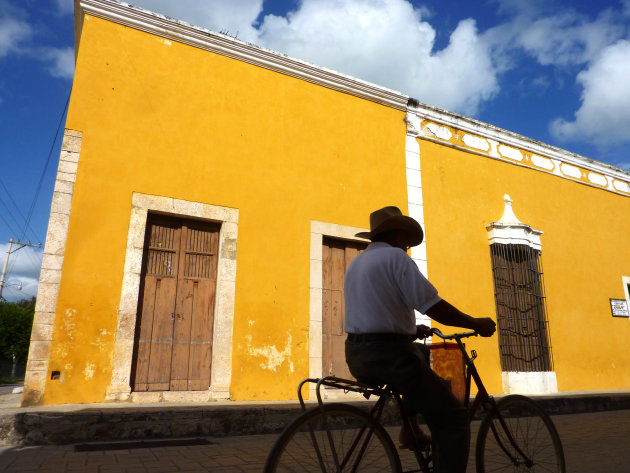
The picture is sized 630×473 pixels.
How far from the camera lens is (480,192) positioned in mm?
9195

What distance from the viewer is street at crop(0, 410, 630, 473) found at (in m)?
3.34

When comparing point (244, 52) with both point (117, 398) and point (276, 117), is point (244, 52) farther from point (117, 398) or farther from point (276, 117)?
point (117, 398)

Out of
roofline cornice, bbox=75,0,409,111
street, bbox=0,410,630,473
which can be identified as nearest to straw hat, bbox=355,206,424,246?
street, bbox=0,410,630,473

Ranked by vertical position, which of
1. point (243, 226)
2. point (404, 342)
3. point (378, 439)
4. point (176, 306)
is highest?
point (243, 226)

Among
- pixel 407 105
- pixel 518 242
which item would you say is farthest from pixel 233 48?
pixel 518 242

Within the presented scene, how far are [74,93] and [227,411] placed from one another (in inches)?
175

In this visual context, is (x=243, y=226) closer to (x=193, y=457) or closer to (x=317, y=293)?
(x=317, y=293)

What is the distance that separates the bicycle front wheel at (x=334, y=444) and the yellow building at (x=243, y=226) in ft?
13.8

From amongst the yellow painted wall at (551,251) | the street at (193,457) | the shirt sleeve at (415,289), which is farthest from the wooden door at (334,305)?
the shirt sleeve at (415,289)

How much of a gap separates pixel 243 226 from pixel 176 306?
1.42 m

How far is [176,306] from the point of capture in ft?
20.1

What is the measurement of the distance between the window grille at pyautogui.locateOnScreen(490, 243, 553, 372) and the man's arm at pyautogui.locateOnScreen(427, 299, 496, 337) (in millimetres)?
6854

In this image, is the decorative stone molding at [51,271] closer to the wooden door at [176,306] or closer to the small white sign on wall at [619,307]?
the wooden door at [176,306]

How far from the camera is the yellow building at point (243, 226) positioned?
5.61 metres
